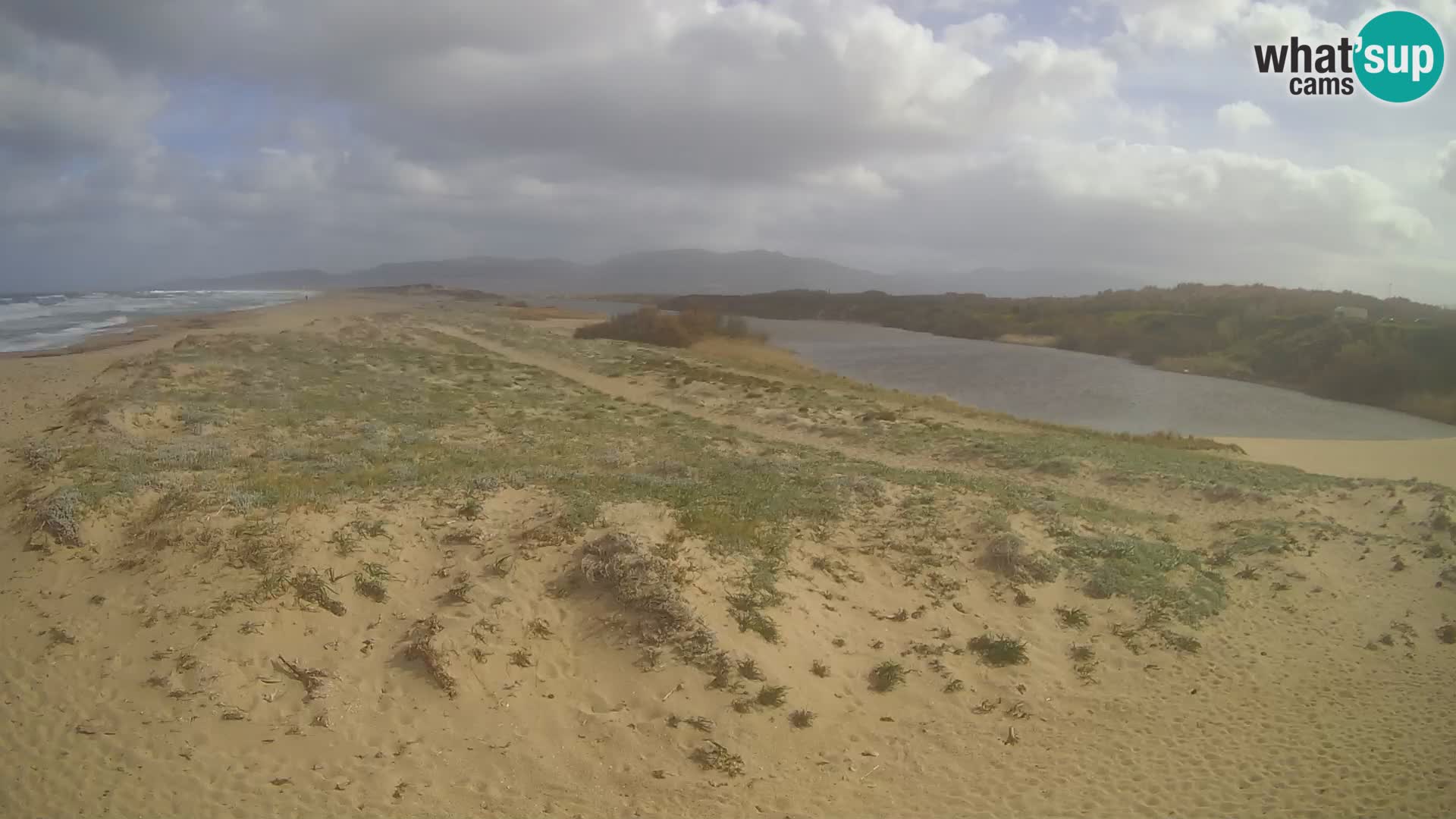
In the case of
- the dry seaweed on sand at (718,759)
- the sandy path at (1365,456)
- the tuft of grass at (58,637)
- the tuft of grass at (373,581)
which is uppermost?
the tuft of grass at (373,581)

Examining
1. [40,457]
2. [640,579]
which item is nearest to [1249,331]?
[640,579]

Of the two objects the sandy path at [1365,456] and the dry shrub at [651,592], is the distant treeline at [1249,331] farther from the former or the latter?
the dry shrub at [651,592]

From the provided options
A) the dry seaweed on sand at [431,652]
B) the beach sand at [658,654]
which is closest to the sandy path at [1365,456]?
the beach sand at [658,654]

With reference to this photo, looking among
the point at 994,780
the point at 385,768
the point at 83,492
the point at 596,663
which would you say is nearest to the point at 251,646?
the point at 385,768

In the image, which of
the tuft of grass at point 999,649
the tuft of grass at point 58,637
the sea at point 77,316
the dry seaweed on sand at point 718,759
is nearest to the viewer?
the dry seaweed on sand at point 718,759

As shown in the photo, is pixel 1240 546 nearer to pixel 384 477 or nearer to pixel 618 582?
pixel 618 582

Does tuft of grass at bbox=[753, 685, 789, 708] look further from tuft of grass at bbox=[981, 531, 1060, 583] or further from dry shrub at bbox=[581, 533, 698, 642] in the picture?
tuft of grass at bbox=[981, 531, 1060, 583]
